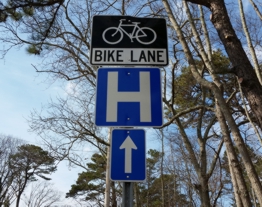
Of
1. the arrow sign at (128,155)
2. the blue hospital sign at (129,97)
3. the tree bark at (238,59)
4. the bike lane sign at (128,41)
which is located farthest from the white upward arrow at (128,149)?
the tree bark at (238,59)

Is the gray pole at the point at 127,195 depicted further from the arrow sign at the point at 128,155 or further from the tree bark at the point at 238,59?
the tree bark at the point at 238,59

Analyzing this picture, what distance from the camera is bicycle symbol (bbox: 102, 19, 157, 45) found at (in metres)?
1.87

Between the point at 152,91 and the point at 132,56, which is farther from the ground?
the point at 132,56

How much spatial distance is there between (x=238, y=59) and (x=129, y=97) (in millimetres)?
1316

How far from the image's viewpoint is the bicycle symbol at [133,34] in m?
1.87

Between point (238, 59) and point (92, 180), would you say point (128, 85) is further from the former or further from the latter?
point (92, 180)

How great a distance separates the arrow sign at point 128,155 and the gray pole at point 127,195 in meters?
0.03

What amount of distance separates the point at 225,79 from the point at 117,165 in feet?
29.6

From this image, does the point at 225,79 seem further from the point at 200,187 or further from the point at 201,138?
the point at 200,187

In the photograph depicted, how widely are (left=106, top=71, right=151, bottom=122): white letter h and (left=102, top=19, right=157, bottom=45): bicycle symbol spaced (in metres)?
0.25

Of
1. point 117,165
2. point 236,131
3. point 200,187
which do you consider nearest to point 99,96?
point 117,165

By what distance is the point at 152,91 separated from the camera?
1718 millimetres

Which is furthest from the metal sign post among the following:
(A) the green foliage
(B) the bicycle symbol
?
(A) the green foliage

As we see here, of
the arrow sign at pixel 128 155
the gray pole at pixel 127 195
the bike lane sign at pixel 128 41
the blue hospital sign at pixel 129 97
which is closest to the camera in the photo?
the gray pole at pixel 127 195
